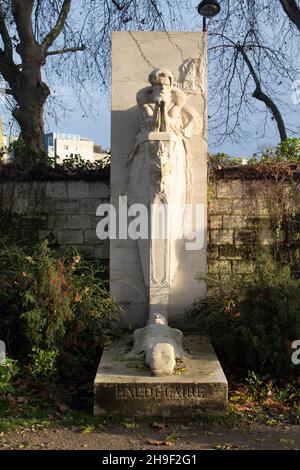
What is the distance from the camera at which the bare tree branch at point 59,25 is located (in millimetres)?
10301

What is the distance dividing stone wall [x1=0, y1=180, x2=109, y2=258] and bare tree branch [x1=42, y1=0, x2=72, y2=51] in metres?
4.18

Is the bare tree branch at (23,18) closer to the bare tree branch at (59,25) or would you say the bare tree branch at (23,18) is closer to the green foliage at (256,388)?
the bare tree branch at (59,25)

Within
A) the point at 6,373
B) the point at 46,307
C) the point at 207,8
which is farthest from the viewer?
the point at 207,8

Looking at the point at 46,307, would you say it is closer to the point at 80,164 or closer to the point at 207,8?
the point at 80,164

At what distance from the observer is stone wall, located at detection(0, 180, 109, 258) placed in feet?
23.5

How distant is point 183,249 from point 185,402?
6.88 ft

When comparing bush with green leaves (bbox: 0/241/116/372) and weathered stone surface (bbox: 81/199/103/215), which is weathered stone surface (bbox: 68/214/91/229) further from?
bush with green leaves (bbox: 0/241/116/372)

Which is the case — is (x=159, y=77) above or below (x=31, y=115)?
below

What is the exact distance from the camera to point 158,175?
221 inches

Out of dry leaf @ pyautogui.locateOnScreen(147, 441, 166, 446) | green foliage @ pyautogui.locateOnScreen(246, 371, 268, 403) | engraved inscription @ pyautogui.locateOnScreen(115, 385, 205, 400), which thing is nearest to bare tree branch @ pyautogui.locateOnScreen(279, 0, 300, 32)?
green foliage @ pyautogui.locateOnScreen(246, 371, 268, 403)

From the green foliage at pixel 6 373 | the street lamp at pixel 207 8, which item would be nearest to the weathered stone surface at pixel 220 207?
the street lamp at pixel 207 8

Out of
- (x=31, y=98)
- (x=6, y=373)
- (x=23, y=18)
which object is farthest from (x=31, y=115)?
(x=6, y=373)

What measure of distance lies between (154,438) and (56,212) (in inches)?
154
